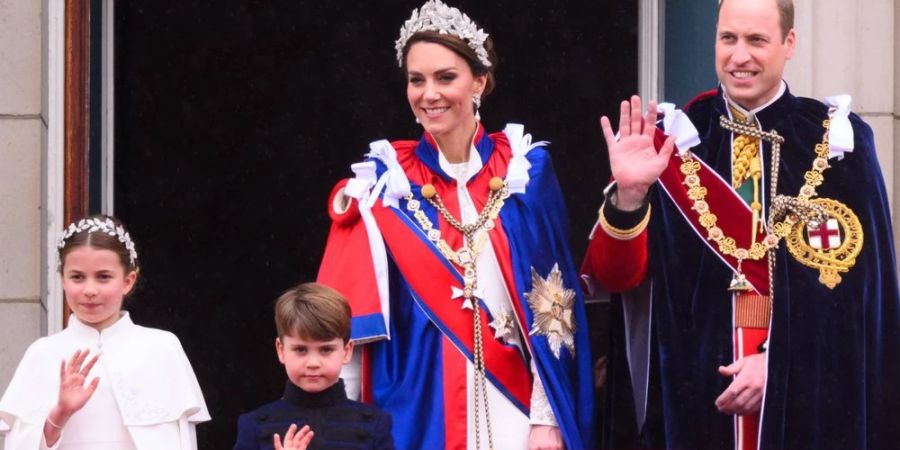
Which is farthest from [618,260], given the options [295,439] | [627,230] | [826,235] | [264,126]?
[264,126]

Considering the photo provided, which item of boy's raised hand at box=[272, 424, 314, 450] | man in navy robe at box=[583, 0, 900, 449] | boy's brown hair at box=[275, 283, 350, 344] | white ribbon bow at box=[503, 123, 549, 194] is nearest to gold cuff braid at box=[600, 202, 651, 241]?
man in navy robe at box=[583, 0, 900, 449]

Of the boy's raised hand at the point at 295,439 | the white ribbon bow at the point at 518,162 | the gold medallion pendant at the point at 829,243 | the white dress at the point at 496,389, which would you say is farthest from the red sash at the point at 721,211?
the boy's raised hand at the point at 295,439

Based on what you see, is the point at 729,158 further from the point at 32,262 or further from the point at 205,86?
the point at 205,86

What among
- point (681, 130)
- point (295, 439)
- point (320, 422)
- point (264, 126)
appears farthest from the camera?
point (264, 126)

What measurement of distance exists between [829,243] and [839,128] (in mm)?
372

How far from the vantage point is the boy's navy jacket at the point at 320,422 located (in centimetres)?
604

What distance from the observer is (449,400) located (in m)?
6.77

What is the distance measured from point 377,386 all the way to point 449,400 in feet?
0.73

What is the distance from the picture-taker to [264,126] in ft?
33.4

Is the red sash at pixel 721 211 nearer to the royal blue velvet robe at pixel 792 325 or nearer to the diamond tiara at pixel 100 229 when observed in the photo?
the royal blue velvet robe at pixel 792 325

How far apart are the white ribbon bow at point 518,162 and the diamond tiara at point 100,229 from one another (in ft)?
3.98

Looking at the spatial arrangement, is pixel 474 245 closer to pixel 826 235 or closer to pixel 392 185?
pixel 392 185

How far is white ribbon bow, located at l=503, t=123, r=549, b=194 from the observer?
696 cm

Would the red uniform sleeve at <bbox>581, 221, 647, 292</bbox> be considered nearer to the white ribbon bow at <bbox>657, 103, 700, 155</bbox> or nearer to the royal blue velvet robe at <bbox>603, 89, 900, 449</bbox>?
the royal blue velvet robe at <bbox>603, 89, 900, 449</bbox>
